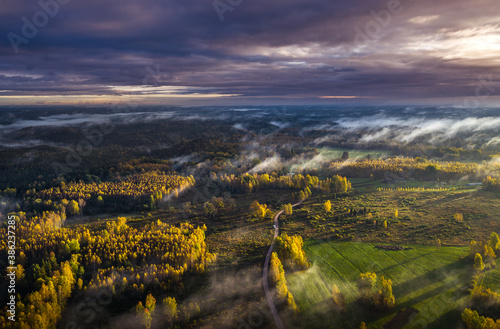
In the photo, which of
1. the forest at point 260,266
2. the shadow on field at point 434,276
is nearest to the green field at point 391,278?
the shadow on field at point 434,276

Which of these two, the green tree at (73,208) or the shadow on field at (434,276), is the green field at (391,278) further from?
the green tree at (73,208)

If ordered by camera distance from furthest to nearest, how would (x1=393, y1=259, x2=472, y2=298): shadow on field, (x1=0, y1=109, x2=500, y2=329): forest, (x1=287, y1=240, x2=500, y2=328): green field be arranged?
(x1=393, y1=259, x2=472, y2=298): shadow on field → (x1=0, y1=109, x2=500, y2=329): forest → (x1=287, y1=240, x2=500, y2=328): green field

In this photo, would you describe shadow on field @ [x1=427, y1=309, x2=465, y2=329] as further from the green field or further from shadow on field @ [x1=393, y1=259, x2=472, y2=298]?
shadow on field @ [x1=393, y1=259, x2=472, y2=298]

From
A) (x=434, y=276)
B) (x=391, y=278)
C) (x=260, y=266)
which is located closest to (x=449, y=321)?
(x=391, y=278)


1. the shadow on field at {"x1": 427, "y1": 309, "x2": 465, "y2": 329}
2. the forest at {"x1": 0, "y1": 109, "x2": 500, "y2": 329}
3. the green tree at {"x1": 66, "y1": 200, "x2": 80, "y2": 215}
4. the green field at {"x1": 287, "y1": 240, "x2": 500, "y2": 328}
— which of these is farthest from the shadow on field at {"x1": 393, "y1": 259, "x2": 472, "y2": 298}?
the green tree at {"x1": 66, "y1": 200, "x2": 80, "y2": 215}

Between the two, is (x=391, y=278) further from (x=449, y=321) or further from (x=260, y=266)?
(x=260, y=266)

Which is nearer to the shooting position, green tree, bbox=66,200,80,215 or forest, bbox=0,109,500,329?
forest, bbox=0,109,500,329

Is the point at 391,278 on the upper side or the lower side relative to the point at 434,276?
lower

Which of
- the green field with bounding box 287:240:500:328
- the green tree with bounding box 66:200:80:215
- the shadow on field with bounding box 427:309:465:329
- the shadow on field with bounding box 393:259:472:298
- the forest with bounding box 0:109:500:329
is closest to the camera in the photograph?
the shadow on field with bounding box 427:309:465:329
